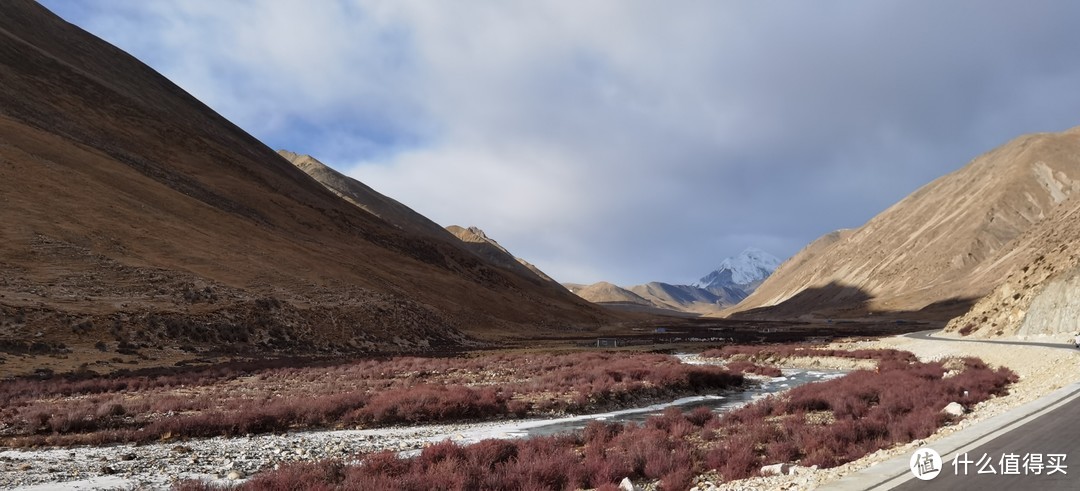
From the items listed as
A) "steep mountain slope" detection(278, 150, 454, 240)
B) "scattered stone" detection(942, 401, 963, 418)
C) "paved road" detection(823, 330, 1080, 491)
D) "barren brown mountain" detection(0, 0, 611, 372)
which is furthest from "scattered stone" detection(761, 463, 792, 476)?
"steep mountain slope" detection(278, 150, 454, 240)

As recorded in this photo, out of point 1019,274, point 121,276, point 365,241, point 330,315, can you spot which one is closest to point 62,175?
point 121,276

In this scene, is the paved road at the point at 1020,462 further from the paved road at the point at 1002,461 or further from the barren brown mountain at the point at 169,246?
the barren brown mountain at the point at 169,246

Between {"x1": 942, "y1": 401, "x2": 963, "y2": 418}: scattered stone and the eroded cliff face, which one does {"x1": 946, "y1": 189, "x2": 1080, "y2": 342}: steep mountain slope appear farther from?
{"x1": 942, "y1": 401, "x2": 963, "y2": 418}: scattered stone

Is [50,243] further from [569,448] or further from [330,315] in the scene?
[569,448]

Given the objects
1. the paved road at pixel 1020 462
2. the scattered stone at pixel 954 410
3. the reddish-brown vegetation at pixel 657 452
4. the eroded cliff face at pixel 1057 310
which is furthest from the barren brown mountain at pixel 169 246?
the eroded cliff face at pixel 1057 310

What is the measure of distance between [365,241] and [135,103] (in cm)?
4827

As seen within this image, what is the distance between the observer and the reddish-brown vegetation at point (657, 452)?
39.0 feet

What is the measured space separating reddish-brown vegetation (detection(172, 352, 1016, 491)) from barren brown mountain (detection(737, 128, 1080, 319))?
110160 mm

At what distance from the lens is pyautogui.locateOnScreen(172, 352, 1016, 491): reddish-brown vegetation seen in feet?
39.0

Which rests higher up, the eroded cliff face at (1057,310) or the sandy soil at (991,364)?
the eroded cliff face at (1057,310)

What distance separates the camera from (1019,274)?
1914 inches

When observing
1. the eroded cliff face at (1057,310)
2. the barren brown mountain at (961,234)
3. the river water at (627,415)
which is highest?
the barren brown mountain at (961,234)

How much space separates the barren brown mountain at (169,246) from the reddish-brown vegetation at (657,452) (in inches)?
1152

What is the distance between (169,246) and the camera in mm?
59031
